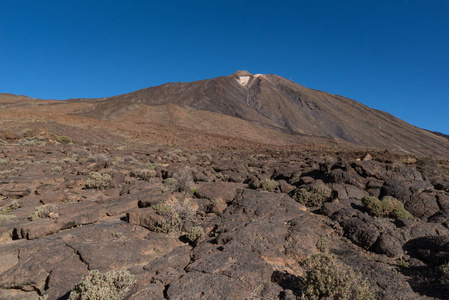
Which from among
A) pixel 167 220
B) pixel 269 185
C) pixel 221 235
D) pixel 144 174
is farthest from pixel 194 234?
pixel 144 174

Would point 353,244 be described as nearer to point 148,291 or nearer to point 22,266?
point 148,291

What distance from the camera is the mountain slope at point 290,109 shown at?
7131 cm

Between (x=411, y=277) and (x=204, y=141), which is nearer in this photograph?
(x=411, y=277)

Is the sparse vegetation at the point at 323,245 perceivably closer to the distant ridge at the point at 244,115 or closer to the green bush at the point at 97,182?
the green bush at the point at 97,182

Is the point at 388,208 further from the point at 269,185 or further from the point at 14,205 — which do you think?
the point at 14,205

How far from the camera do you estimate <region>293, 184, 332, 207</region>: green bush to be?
8305 millimetres

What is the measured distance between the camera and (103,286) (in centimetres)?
351

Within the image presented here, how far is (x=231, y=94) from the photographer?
3565 inches

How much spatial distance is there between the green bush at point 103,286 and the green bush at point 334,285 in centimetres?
275

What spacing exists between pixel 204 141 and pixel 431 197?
101 ft

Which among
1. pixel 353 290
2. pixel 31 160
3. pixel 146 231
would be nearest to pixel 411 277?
pixel 353 290

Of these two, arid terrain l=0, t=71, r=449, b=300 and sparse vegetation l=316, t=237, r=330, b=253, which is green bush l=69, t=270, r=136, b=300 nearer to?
arid terrain l=0, t=71, r=449, b=300

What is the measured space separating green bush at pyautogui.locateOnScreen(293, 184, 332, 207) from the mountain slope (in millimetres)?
47769

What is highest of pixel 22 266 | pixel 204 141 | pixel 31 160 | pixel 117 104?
pixel 117 104
